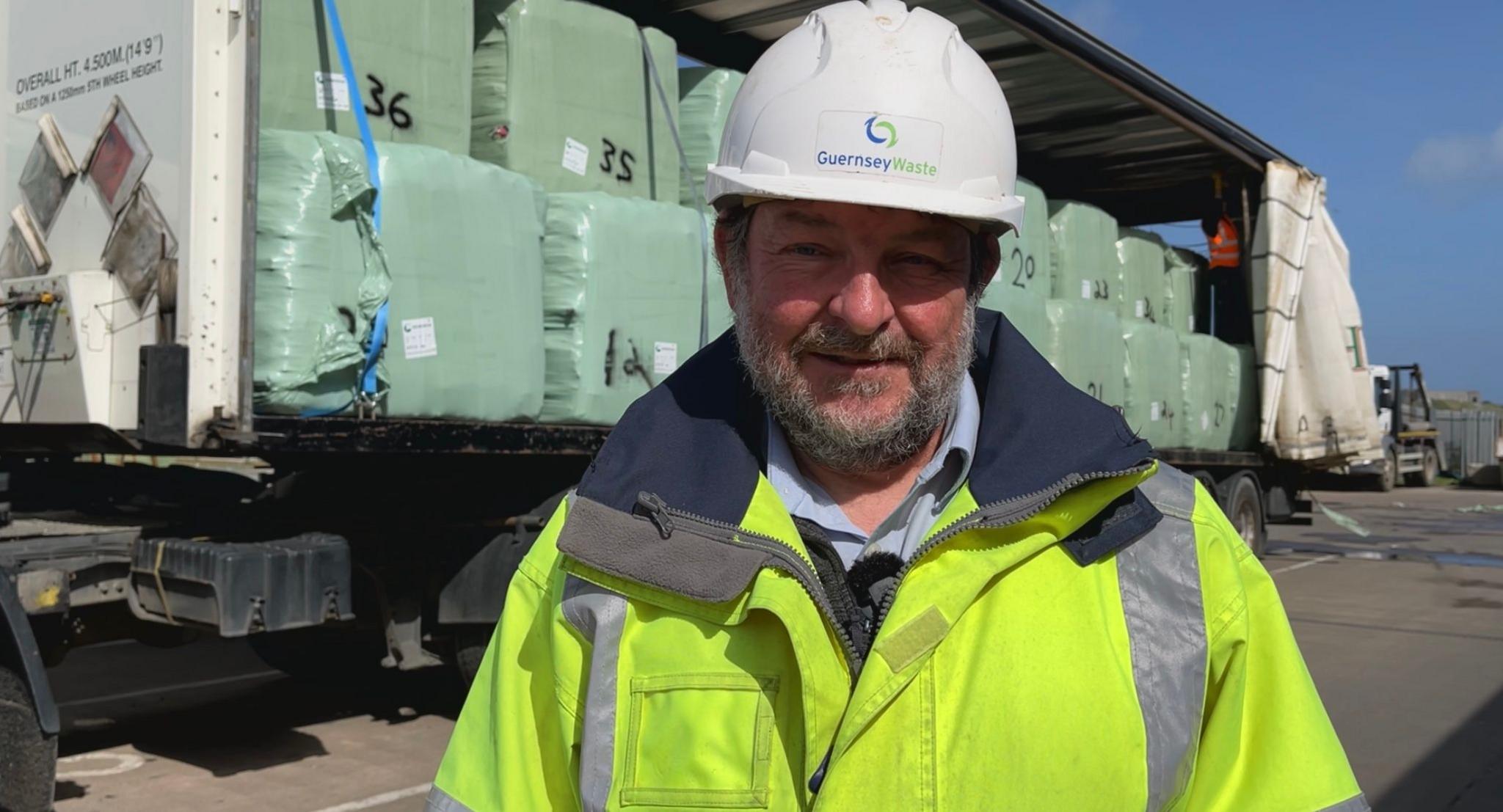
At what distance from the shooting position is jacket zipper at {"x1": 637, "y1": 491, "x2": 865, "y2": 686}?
1534mm

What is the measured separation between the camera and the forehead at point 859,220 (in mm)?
1772

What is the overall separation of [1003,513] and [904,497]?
1.08 feet

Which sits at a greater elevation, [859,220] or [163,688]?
[859,220]

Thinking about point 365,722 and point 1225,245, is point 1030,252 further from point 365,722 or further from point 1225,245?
point 365,722

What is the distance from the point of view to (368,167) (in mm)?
4375

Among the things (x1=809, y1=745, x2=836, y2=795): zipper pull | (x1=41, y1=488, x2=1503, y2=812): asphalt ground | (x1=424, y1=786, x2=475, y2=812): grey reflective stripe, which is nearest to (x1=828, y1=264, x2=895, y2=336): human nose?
(x1=809, y1=745, x2=836, y2=795): zipper pull

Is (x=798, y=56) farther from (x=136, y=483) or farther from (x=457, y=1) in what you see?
(x=136, y=483)

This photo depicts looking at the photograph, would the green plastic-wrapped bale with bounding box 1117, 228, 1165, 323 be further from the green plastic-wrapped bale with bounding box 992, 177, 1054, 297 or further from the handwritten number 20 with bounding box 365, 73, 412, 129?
the handwritten number 20 with bounding box 365, 73, 412, 129

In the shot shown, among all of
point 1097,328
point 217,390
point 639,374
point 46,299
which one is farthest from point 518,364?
point 1097,328

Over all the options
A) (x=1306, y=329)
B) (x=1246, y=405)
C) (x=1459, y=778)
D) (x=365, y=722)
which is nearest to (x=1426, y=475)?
(x=1246, y=405)

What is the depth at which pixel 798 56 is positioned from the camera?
6.04 ft

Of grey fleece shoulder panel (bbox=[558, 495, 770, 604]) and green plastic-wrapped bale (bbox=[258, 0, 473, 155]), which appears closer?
grey fleece shoulder panel (bbox=[558, 495, 770, 604])

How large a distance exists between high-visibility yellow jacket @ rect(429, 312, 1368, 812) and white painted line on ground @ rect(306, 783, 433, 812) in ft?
11.3

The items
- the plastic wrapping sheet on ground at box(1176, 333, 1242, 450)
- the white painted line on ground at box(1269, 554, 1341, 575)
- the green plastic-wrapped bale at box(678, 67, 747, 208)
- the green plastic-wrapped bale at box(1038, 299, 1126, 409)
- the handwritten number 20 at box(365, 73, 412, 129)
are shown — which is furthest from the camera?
the white painted line on ground at box(1269, 554, 1341, 575)
